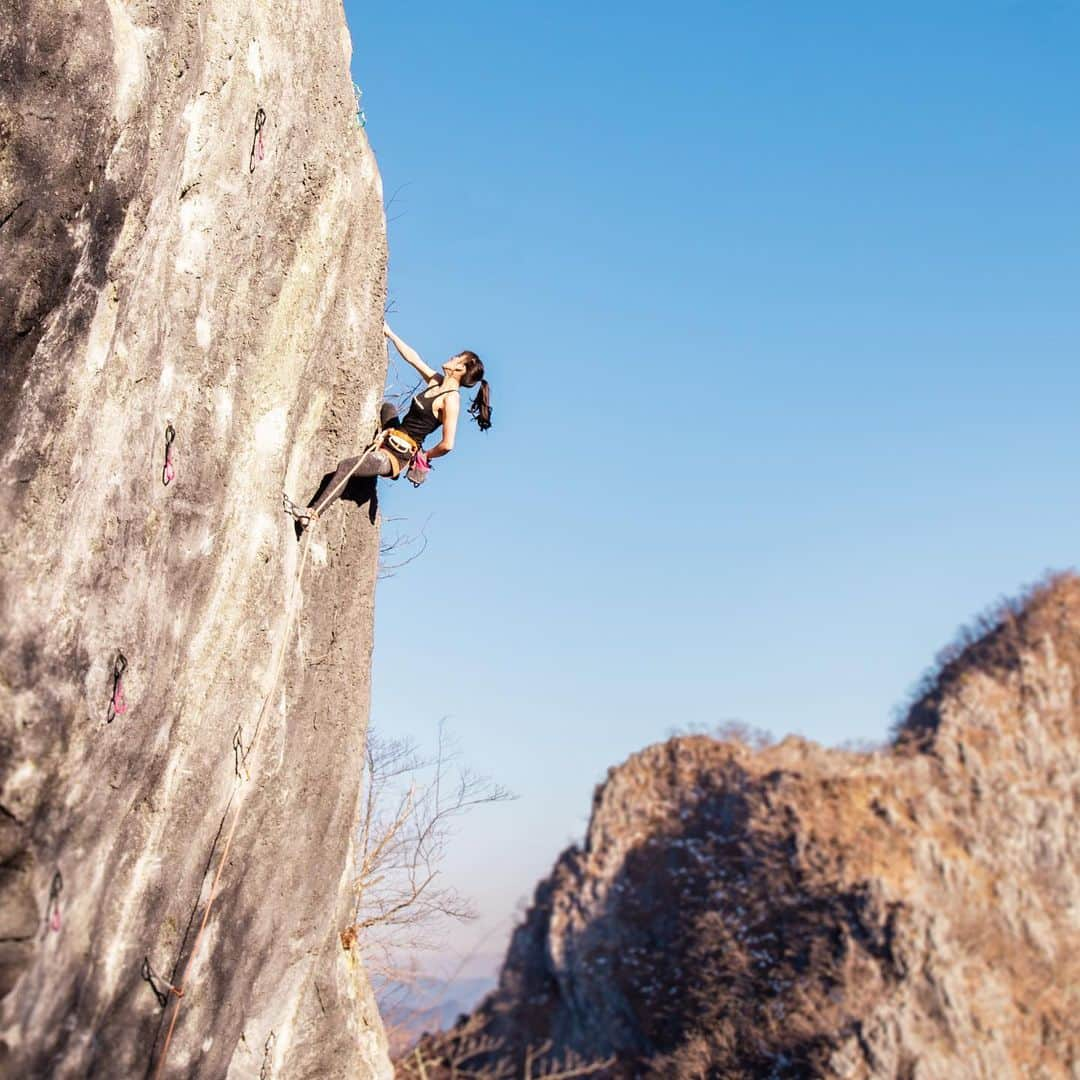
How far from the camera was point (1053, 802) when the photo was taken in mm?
33219

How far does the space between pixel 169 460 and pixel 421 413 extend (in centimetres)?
296

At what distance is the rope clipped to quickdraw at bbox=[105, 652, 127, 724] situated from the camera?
6.46 meters

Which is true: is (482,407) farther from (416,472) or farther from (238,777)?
(238,777)

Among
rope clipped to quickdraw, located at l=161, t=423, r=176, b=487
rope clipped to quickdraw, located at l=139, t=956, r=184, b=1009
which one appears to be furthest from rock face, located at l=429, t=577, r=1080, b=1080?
rope clipped to quickdraw, located at l=161, t=423, r=176, b=487

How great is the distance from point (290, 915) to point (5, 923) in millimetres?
3832

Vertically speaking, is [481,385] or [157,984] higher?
[481,385]

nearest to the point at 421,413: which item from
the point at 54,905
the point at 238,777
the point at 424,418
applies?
the point at 424,418

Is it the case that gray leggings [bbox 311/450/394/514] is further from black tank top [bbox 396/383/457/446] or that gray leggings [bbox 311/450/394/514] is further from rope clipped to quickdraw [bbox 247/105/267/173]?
rope clipped to quickdraw [bbox 247/105/267/173]

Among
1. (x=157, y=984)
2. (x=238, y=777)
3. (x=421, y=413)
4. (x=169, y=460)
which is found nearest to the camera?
(x=169, y=460)

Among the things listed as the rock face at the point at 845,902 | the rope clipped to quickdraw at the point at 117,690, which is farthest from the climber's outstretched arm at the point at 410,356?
the rock face at the point at 845,902

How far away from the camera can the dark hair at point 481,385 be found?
31.9 ft

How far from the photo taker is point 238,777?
812 cm

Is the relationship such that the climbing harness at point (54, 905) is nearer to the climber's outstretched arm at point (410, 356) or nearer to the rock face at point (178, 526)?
the rock face at point (178, 526)

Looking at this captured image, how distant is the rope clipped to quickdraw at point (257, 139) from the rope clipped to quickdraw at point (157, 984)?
5.11 m
